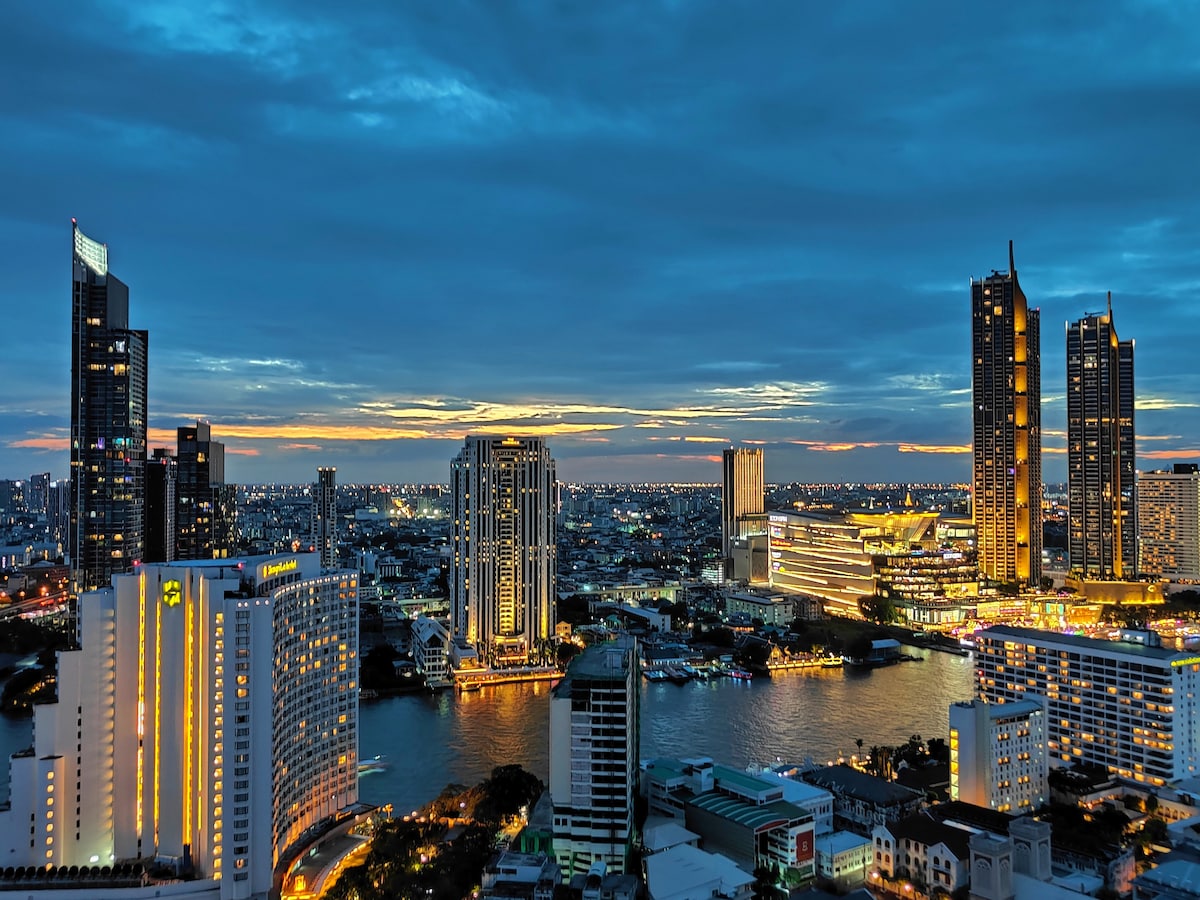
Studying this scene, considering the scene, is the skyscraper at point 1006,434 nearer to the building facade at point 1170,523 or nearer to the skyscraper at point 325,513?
the building facade at point 1170,523

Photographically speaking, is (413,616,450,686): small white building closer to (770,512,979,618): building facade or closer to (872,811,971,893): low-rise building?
(872,811,971,893): low-rise building

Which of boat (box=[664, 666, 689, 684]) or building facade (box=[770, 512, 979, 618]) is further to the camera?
building facade (box=[770, 512, 979, 618])

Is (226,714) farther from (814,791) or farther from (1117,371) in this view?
(1117,371)

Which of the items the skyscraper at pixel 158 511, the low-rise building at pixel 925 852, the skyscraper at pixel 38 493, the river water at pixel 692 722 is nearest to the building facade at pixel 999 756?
the low-rise building at pixel 925 852

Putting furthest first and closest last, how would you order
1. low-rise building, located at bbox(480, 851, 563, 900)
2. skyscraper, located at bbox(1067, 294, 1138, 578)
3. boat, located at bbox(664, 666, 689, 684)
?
skyscraper, located at bbox(1067, 294, 1138, 578) → boat, located at bbox(664, 666, 689, 684) → low-rise building, located at bbox(480, 851, 563, 900)

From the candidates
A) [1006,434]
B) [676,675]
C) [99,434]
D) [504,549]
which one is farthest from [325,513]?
[1006,434]

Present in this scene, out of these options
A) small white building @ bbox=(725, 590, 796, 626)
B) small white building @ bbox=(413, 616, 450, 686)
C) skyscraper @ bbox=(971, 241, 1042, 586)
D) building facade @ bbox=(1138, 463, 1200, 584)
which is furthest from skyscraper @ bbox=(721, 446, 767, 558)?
small white building @ bbox=(413, 616, 450, 686)
